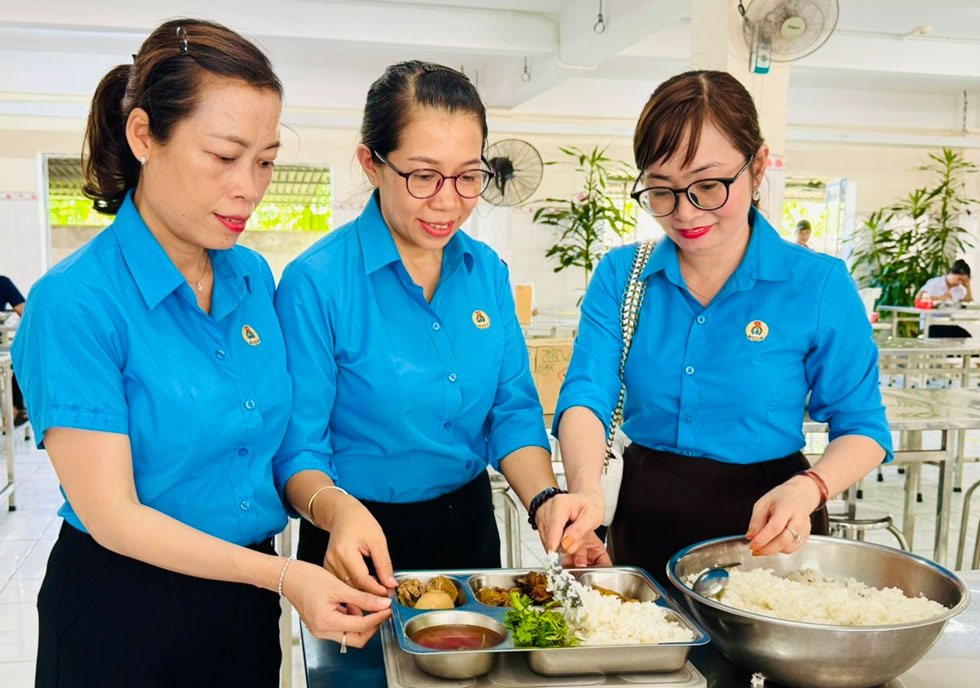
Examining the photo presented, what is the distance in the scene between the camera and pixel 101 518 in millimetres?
1183

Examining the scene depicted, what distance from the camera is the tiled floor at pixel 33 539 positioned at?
10.7 ft

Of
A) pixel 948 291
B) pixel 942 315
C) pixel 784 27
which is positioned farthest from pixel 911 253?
pixel 784 27

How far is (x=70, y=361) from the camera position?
1170 millimetres

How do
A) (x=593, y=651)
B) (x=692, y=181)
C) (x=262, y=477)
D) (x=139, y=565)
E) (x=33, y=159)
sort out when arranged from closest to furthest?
(x=593, y=651), (x=139, y=565), (x=262, y=477), (x=692, y=181), (x=33, y=159)

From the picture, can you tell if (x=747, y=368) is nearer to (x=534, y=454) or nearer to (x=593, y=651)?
(x=534, y=454)

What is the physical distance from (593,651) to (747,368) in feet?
2.31

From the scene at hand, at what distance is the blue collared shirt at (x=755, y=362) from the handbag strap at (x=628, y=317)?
0.7 inches

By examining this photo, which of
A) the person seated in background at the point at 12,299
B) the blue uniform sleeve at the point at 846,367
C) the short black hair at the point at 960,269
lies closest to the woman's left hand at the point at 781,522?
the blue uniform sleeve at the point at 846,367

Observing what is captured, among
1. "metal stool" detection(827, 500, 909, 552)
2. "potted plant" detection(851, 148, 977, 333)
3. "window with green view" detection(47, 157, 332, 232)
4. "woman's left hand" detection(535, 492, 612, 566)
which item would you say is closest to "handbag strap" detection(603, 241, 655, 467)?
"woman's left hand" detection(535, 492, 612, 566)

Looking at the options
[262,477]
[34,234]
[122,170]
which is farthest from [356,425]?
[34,234]

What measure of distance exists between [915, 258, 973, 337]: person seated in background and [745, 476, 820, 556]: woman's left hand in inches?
327

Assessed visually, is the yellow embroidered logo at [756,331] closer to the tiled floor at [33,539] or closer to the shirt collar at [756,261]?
the shirt collar at [756,261]

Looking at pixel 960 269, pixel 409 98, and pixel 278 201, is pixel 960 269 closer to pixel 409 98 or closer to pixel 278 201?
pixel 278 201

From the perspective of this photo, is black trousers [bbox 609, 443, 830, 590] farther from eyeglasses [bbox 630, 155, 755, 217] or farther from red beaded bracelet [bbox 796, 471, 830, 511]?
eyeglasses [bbox 630, 155, 755, 217]
